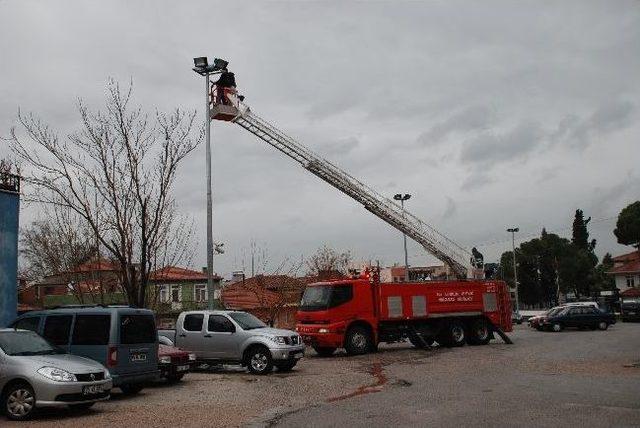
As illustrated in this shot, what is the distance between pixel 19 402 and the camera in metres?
10.3

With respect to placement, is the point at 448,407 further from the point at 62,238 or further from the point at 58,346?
the point at 62,238

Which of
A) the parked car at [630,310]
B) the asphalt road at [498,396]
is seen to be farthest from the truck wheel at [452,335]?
the parked car at [630,310]

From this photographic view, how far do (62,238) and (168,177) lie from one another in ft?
24.8

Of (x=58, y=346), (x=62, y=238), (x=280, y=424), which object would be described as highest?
(x=62, y=238)

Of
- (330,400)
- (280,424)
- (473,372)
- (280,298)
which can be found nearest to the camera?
(280,424)

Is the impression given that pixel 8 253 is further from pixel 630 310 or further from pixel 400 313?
pixel 630 310

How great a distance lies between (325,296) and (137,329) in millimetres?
9950

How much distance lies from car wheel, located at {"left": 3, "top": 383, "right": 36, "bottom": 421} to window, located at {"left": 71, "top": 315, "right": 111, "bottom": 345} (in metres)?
2.09

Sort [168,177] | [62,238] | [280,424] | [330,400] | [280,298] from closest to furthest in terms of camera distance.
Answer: [280,424] → [330,400] → [168,177] → [62,238] → [280,298]

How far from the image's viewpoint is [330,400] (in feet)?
38.7

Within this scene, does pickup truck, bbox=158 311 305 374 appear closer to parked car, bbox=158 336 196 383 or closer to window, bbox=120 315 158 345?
parked car, bbox=158 336 196 383

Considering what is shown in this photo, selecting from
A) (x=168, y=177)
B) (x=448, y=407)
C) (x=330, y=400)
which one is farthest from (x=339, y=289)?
(x=448, y=407)

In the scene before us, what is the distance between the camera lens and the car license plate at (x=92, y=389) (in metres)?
10.5

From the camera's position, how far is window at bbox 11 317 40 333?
42.2ft
